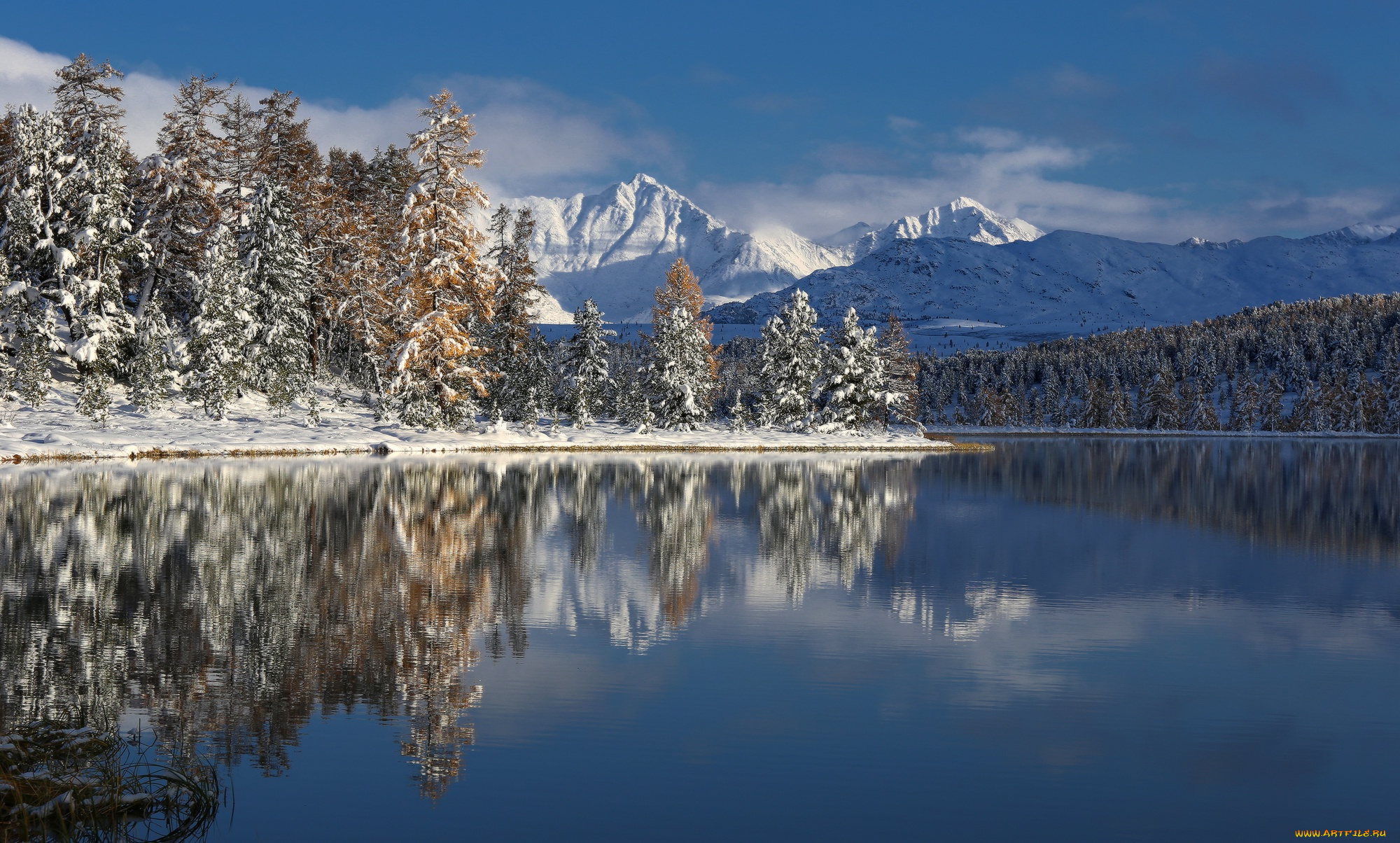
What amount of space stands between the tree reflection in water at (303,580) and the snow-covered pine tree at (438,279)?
19119 millimetres

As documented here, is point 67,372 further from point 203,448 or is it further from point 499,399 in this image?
point 499,399

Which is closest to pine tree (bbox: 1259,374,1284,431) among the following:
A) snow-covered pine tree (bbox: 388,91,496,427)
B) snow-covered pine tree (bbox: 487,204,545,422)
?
snow-covered pine tree (bbox: 487,204,545,422)

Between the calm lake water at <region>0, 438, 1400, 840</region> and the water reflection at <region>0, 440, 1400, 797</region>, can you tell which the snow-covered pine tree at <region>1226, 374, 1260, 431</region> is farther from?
the calm lake water at <region>0, 438, 1400, 840</region>

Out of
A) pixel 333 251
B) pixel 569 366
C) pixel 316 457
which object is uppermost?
pixel 333 251

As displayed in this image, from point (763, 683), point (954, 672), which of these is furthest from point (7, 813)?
point (954, 672)

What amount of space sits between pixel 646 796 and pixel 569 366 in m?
78.8

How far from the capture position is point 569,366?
86.4 metres

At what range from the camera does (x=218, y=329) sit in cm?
5656

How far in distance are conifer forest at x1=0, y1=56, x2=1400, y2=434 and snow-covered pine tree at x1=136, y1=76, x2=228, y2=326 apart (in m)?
0.14

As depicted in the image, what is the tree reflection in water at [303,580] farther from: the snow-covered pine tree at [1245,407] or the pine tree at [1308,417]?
the pine tree at [1308,417]

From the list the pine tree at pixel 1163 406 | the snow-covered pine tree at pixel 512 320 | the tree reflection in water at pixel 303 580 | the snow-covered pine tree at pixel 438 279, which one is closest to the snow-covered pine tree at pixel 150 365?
the snow-covered pine tree at pixel 438 279

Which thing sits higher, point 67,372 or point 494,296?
point 494,296

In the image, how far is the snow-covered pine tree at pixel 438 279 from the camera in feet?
188

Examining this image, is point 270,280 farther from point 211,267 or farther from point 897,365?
point 897,365
